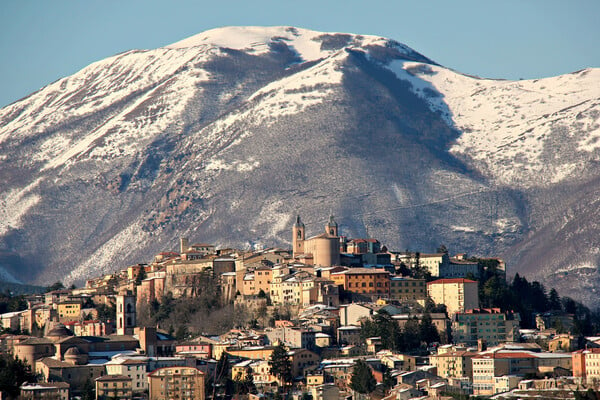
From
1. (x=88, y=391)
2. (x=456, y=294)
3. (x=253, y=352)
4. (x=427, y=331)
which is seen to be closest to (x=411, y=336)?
(x=427, y=331)

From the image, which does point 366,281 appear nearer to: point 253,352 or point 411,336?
point 411,336

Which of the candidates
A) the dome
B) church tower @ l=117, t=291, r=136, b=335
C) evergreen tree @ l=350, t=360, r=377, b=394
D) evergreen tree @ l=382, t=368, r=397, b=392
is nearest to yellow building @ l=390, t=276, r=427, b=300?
church tower @ l=117, t=291, r=136, b=335

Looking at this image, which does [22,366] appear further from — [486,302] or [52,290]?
[52,290]

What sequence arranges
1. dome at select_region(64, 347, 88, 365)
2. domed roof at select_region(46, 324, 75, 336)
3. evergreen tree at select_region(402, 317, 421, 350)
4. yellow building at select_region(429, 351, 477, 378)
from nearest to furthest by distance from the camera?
yellow building at select_region(429, 351, 477, 378) < dome at select_region(64, 347, 88, 365) < evergreen tree at select_region(402, 317, 421, 350) < domed roof at select_region(46, 324, 75, 336)

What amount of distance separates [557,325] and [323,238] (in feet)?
79.4

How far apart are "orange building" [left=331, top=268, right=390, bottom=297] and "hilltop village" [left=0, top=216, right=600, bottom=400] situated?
125 mm

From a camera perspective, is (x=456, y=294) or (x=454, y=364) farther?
(x=456, y=294)

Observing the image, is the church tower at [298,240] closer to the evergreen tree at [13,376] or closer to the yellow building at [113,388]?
the evergreen tree at [13,376]

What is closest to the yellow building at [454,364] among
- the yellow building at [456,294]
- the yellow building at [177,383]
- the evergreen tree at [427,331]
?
the evergreen tree at [427,331]

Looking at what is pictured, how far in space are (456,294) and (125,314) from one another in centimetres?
2878

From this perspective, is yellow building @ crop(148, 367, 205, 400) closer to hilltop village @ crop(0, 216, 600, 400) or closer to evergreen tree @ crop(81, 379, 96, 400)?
hilltop village @ crop(0, 216, 600, 400)

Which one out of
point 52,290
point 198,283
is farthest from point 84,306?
point 52,290

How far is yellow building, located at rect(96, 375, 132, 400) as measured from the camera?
372ft

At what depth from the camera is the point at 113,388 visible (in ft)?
374
